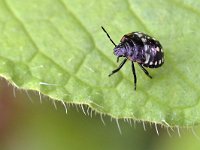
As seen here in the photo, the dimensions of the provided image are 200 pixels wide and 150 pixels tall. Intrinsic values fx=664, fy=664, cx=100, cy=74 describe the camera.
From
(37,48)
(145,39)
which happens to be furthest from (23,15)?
(145,39)

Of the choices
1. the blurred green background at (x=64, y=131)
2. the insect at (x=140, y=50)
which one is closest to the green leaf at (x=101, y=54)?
the insect at (x=140, y=50)

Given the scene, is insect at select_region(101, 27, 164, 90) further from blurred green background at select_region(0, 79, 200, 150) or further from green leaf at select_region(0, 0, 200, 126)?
blurred green background at select_region(0, 79, 200, 150)

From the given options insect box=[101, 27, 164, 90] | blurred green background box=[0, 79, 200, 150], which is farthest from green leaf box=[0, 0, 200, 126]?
blurred green background box=[0, 79, 200, 150]

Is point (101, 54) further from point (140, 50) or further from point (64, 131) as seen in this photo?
point (64, 131)

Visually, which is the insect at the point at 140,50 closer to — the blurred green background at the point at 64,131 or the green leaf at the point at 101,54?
the green leaf at the point at 101,54

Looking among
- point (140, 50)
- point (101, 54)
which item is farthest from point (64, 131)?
point (101, 54)

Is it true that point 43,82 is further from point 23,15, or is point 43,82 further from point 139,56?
point 139,56
